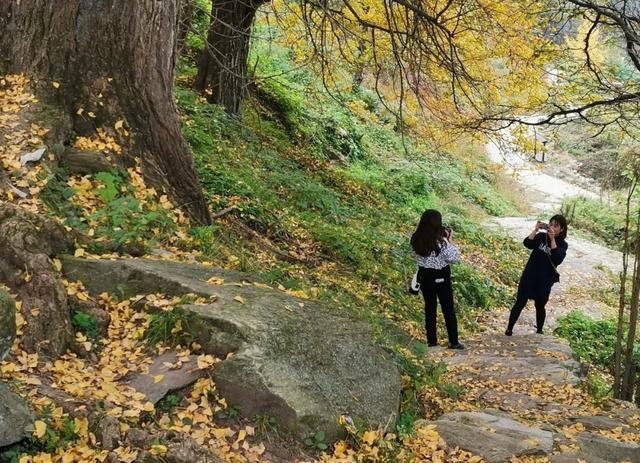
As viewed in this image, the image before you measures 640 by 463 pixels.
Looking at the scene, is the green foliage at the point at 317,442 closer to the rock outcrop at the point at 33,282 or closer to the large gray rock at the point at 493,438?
the large gray rock at the point at 493,438

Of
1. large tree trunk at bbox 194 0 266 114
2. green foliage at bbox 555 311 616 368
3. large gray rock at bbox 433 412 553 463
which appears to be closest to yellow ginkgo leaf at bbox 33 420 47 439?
large gray rock at bbox 433 412 553 463

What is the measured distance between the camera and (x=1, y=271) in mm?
A: 3576

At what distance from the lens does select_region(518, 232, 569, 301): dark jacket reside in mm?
7496

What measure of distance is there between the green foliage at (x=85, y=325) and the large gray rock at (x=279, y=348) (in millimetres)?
307

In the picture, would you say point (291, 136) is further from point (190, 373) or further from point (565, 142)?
point (565, 142)

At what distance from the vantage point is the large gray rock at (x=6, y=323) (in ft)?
9.33

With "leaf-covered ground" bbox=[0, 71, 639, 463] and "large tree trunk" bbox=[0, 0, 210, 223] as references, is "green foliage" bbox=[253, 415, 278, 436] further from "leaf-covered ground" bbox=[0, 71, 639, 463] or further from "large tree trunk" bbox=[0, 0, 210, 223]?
"large tree trunk" bbox=[0, 0, 210, 223]

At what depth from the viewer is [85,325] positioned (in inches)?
147

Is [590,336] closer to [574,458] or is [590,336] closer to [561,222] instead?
[561,222]

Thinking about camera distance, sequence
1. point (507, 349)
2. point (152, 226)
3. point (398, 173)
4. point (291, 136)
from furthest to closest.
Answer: point (398, 173) → point (291, 136) → point (507, 349) → point (152, 226)

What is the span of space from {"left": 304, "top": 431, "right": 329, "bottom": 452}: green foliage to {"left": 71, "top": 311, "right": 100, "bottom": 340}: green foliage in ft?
4.59

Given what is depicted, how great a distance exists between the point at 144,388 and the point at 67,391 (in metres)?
0.40

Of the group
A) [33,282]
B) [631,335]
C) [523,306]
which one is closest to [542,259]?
[523,306]

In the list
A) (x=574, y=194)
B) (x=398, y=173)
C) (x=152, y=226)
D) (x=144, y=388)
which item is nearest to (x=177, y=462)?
(x=144, y=388)
